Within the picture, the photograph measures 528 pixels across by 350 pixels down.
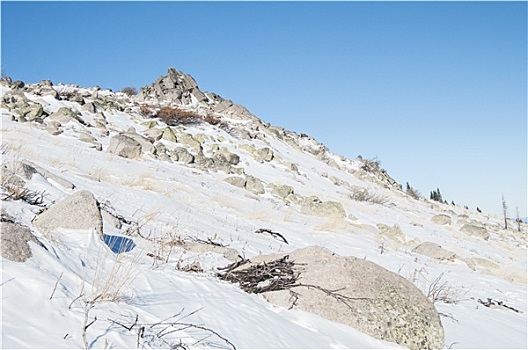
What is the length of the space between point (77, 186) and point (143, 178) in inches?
105

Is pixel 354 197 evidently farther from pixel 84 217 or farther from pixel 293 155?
pixel 84 217

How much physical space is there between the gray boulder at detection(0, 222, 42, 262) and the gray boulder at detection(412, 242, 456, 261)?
321 inches

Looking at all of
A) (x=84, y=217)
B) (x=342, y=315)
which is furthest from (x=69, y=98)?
(x=342, y=315)

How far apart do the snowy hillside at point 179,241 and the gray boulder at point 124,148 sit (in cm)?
5

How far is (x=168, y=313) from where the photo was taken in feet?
7.18

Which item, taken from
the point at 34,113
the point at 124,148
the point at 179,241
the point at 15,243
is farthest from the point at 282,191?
the point at 15,243

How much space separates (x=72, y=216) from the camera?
10.4 feet

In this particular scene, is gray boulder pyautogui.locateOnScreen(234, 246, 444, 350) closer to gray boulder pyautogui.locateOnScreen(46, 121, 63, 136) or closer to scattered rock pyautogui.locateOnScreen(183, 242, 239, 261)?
scattered rock pyautogui.locateOnScreen(183, 242, 239, 261)

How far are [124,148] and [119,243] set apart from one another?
8.66 m

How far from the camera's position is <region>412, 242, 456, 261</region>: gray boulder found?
8789mm

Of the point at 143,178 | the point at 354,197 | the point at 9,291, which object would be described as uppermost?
the point at 354,197

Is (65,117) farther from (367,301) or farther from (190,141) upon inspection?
(367,301)

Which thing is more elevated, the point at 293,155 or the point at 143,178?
the point at 293,155

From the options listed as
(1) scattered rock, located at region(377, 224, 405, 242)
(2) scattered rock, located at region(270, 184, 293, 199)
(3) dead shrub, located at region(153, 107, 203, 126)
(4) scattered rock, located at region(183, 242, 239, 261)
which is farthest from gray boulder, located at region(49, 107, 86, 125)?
(4) scattered rock, located at region(183, 242, 239, 261)
